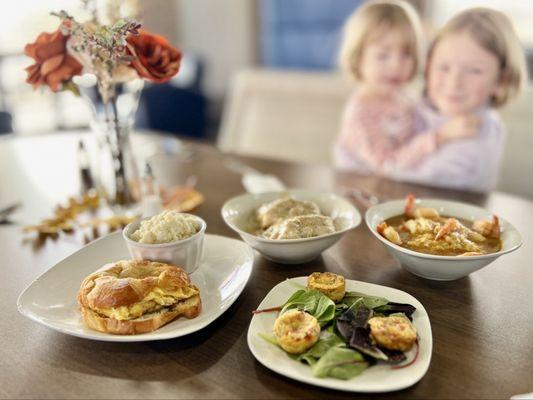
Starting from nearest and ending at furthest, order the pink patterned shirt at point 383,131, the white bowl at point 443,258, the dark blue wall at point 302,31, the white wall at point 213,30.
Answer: the white bowl at point 443,258 < the pink patterned shirt at point 383,131 < the dark blue wall at point 302,31 < the white wall at point 213,30

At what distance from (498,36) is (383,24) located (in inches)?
15.5

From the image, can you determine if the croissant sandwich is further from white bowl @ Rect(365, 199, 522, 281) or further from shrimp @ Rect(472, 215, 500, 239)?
shrimp @ Rect(472, 215, 500, 239)

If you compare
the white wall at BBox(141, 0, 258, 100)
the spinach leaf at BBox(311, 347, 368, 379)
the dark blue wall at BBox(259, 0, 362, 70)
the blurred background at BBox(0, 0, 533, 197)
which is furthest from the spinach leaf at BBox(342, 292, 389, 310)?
the white wall at BBox(141, 0, 258, 100)

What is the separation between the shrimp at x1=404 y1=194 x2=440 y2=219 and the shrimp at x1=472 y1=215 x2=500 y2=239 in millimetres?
94

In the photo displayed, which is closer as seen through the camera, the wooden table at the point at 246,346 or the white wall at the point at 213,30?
the wooden table at the point at 246,346

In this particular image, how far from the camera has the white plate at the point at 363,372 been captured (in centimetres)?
67

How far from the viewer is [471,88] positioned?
166 cm

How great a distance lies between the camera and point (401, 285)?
3.20 ft

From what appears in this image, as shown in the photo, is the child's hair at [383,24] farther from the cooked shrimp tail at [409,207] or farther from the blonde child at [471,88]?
the cooked shrimp tail at [409,207]

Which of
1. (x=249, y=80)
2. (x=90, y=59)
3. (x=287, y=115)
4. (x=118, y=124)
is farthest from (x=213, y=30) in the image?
(x=90, y=59)

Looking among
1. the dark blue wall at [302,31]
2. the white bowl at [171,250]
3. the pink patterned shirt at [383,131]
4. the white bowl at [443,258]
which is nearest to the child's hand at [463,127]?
the pink patterned shirt at [383,131]

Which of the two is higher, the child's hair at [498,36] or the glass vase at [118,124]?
the child's hair at [498,36]

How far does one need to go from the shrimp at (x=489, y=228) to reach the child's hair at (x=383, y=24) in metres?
0.96

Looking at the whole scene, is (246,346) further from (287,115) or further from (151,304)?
(287,115)
